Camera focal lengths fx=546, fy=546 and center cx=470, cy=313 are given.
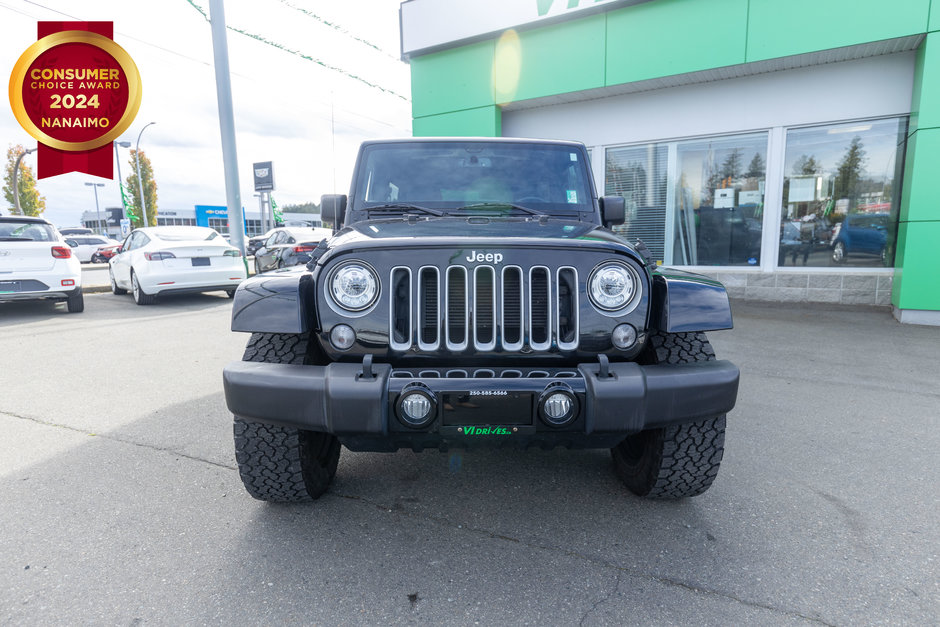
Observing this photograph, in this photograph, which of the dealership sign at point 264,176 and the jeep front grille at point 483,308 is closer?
the jeep front grille at point 483,308

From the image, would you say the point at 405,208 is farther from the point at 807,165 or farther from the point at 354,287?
the point at 807,165

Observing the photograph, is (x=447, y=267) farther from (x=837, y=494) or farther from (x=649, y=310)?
(x=837, y=494)

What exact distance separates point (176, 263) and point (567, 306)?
8.60 meters

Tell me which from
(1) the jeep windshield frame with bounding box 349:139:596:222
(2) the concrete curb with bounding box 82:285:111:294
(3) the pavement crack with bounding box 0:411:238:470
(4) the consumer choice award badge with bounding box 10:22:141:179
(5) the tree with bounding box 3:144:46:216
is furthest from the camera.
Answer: (5) the tree with bounding box 3:144:46:216

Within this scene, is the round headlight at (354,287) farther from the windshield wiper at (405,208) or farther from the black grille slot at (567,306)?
the windshield wiper at (405,208)

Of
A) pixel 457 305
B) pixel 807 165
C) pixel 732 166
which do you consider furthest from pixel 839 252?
pixel 457 305

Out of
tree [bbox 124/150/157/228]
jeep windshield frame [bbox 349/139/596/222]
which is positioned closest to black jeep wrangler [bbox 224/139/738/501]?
jeep windshield frame [bbox 349/139/596/222]

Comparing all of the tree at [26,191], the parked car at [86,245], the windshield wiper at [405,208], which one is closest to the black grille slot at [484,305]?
the windshield wiper at [405,208]

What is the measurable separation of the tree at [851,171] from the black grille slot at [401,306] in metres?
8.77

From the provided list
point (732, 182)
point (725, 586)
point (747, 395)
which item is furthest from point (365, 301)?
point (732, 182)

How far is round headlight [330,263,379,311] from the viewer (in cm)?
216

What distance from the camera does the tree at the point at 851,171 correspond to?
8.20m

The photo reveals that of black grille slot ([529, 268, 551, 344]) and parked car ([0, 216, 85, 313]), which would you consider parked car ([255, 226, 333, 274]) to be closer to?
parked car ([0, 216, 85, 313])

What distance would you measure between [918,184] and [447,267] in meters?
7.82
